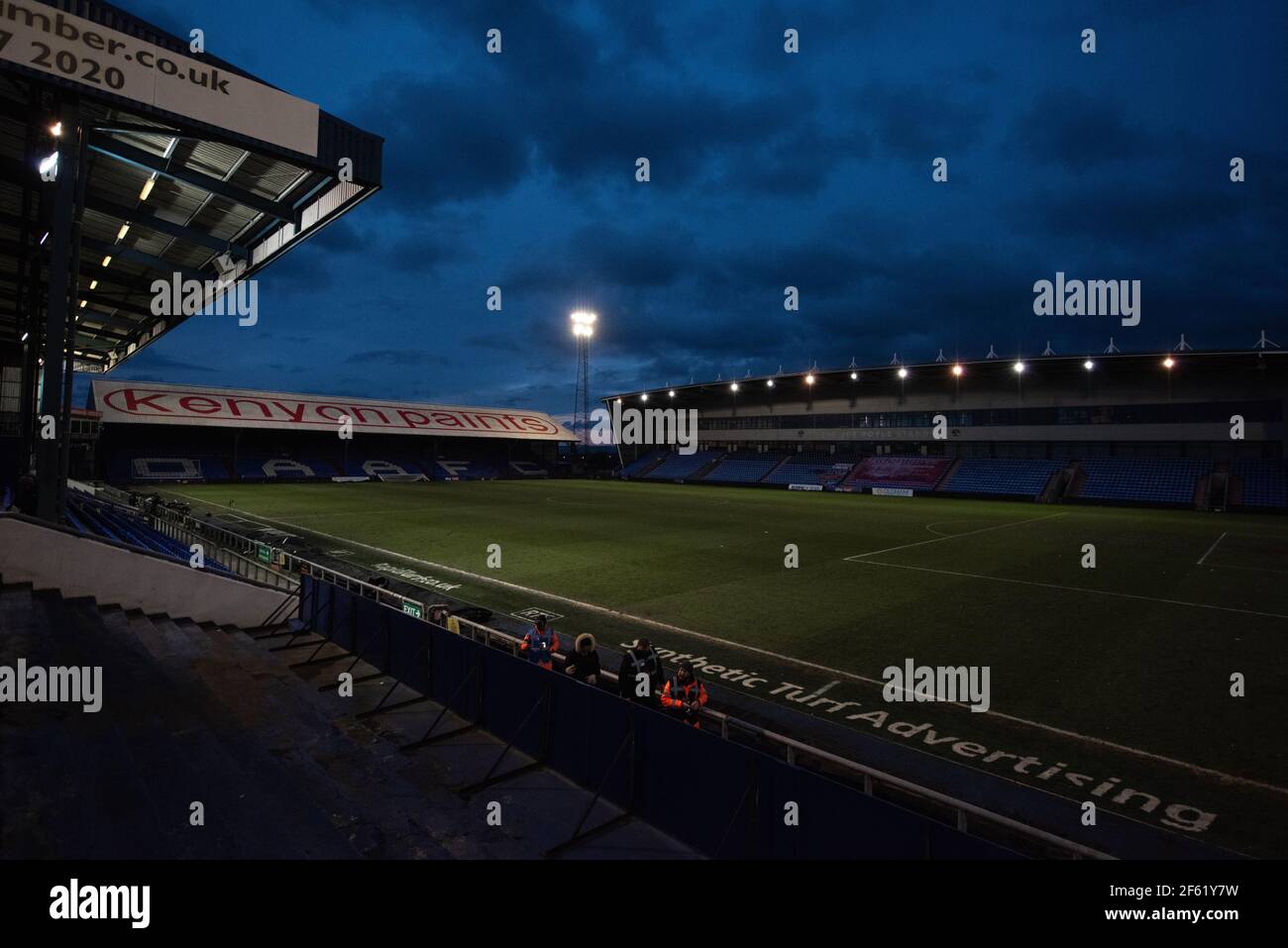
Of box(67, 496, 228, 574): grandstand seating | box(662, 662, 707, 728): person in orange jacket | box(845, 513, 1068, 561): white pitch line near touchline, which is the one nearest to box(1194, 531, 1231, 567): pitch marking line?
box(845, 513, 1068, 561): white pitch line near touchline

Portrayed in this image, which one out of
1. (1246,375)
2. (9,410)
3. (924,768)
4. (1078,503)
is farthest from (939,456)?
(9,410)

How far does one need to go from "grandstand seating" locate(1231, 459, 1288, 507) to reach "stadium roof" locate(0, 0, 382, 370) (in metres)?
50.8

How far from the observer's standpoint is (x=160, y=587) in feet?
36.3

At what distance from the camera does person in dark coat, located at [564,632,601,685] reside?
24.8 feet

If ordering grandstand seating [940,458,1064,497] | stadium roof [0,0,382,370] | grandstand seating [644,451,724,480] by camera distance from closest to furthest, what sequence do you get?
stadium roof [0,0,382,370] < grandstand seating [940,458,1064,497] < grandstand seating [644,451,724,480]

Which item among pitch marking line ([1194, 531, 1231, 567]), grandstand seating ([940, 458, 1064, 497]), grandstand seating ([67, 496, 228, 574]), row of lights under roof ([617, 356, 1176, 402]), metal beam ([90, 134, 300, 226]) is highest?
row of lights under roof ([617, 356, 1176, 402])

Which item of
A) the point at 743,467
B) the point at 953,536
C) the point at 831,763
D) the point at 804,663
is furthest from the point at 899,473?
the point at 831,763

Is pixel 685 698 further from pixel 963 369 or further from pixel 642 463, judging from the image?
pixel 642 463

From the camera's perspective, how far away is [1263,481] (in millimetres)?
38781

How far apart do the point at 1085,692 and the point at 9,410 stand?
47580 mm

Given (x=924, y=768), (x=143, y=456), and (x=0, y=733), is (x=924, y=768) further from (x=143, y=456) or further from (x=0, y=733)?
(x=143, y=456)

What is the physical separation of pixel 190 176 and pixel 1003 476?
52.5 metres

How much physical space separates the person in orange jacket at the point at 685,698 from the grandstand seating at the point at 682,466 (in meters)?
61.1
